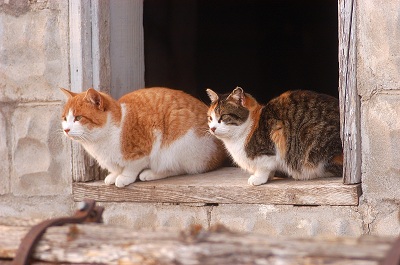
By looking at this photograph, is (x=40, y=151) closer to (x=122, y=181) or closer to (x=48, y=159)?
(x=48, y=159)

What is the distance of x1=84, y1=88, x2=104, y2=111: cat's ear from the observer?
409cm

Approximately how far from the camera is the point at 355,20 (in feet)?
12.3

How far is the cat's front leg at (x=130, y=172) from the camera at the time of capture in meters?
4.30

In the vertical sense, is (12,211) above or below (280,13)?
below

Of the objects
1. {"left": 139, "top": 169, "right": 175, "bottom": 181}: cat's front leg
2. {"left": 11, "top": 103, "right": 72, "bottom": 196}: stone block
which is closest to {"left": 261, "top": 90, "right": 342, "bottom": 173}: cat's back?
{"left": 139, "top": 169, "right": 175, "bottom": 181}: cat's front leg

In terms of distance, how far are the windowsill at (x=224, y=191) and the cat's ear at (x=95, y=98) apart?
1.65 ft

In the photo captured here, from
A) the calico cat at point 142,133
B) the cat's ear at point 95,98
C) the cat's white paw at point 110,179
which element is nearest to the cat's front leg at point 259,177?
the calico cat at point 142,133

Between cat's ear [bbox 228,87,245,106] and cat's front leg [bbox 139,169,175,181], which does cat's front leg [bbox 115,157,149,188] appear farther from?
cat's ear [bbox 228,87,245,106]

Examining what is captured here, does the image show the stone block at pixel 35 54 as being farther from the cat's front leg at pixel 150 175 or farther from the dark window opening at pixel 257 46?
the dark window opening at pixel 257 46

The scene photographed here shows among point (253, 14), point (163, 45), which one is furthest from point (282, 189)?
point (253, 14)

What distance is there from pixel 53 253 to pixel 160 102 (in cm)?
245

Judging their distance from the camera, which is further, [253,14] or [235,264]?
[253,14]

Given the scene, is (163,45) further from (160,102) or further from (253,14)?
(160,102)

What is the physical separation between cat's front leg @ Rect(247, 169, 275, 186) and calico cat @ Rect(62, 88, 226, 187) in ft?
1.73
